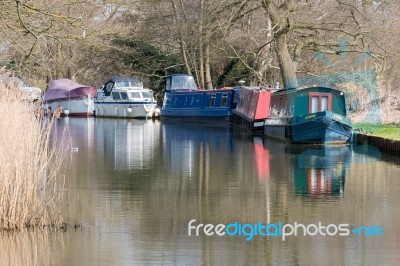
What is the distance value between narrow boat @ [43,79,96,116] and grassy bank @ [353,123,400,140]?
24.4 metres

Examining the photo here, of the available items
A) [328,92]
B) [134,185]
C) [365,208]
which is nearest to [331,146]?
[328,92]

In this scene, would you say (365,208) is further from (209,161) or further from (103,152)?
(103,152)

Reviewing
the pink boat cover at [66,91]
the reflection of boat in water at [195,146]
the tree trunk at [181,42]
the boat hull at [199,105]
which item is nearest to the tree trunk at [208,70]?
the tree trunk at [181,42]

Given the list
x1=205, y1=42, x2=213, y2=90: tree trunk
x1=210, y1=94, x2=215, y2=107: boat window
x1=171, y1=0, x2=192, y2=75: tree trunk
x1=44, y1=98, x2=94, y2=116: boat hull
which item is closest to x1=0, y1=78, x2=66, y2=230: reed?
x1=210, y1=94, x2=215, y2=107: boat window

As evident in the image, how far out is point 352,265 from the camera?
34.1 ft

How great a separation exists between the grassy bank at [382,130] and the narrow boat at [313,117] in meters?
0.68

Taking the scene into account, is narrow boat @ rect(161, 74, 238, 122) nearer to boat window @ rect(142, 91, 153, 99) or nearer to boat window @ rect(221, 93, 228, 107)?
boat window @ rect(221, 93, 228, 107)

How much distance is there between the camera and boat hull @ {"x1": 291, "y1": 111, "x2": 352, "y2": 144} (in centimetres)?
2711

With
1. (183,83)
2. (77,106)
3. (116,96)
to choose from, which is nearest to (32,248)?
(183,83)

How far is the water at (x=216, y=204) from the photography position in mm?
10945

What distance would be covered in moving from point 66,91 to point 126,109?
11.8 ft

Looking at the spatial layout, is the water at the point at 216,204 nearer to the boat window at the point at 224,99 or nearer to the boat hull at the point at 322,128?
the boat hull at the point at 322,128

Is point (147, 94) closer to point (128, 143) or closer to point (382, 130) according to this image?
point (128, 143)

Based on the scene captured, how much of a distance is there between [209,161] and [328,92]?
695 cm
